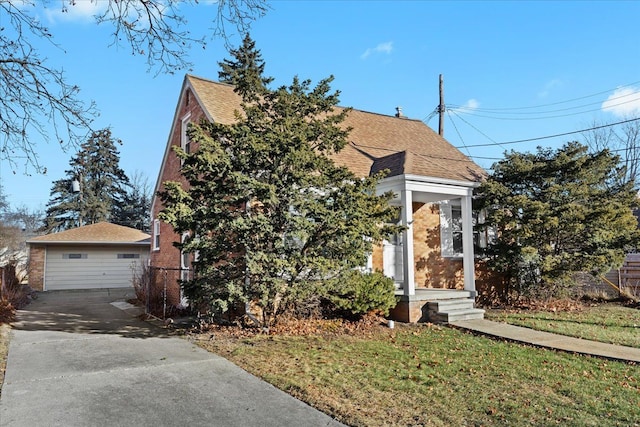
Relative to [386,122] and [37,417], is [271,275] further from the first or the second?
[386,122]

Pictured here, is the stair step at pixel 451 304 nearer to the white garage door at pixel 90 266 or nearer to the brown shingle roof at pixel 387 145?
the brown shingle roof at pixel 387 145

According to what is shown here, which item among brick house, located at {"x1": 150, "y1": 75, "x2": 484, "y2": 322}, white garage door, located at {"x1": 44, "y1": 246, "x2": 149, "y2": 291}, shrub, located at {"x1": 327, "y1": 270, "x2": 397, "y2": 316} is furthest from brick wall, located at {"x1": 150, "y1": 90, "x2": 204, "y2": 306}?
white garage door, located at {"x1": 44, "y1": 246, "x2": 149, "y2": 291}

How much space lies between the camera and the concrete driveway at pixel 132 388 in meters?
4.28

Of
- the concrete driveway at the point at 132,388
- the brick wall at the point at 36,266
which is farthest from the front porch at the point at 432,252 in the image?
the brick wall at the point at 36,266

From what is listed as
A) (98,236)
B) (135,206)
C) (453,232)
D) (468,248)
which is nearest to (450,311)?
(468,248)

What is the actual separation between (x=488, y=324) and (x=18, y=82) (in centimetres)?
980

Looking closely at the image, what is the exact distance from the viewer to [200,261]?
822 cm

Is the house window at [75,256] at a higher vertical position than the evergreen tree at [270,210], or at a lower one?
lower

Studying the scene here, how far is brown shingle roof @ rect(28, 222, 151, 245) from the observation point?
22.0 m

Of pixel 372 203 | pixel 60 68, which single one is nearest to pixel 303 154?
pixel 372 203

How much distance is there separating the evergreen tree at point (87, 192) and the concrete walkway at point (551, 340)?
1467 inches

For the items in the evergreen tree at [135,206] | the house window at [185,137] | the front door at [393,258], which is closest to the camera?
the front door at [393,258]

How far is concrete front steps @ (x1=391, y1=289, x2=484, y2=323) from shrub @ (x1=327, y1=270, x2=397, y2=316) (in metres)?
0.52

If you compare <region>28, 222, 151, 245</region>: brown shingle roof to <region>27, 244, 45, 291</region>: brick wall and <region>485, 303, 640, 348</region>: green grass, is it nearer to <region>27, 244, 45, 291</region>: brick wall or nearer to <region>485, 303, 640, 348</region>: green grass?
<region>27, 244, 45, 291</region>: brick wall
